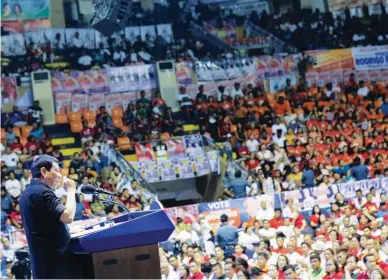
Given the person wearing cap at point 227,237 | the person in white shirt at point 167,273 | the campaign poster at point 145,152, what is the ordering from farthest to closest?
the campaign poster at point 145,152, the person wearing cap at point 227,237, the person in white shirt at point 167,273

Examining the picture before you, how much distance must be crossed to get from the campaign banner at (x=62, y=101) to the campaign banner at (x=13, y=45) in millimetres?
1887

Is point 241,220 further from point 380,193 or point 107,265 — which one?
point 107,265

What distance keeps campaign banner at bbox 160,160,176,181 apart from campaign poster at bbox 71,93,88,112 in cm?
389

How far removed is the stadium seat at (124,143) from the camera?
63.2ft

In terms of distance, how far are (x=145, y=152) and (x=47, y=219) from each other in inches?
578

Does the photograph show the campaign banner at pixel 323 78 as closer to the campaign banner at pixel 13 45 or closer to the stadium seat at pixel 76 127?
the stadium seat at pixel 76 127

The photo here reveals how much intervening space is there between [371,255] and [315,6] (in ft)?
58.2

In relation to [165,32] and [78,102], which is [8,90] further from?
[165,32]

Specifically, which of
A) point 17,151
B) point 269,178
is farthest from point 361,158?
point 17,151

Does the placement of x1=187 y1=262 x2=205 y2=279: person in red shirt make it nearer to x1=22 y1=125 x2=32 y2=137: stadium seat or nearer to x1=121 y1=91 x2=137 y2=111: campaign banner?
x1=22 y1=125 x2=32 y2=137: stadium seat

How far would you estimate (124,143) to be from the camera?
63.5 ft

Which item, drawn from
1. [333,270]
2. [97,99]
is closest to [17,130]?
[97,99]

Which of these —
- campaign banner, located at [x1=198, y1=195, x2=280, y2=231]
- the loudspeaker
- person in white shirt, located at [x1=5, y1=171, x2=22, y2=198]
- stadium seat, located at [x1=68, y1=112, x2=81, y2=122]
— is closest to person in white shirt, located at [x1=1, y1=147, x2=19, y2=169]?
person in white shirt, located at [x1=5, y1=171, x2=22, y2=198]

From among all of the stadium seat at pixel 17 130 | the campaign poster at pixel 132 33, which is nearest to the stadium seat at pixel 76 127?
the stadium seat at pixel 17 130
